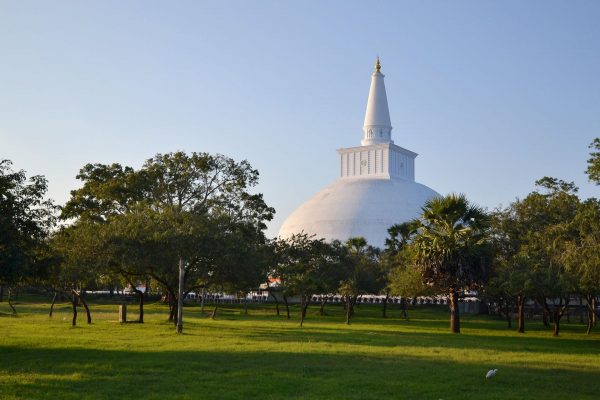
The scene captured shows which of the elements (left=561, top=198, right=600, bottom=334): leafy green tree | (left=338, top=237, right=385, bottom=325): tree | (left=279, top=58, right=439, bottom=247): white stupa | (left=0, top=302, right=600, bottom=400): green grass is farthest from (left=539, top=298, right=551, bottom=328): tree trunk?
(left=279, top=58, right=439, bottom=247): white stupa

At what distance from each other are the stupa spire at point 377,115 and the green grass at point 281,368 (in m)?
76.3

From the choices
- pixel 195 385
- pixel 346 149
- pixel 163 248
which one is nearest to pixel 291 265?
pixel 163 248

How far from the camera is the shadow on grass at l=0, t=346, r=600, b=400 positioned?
1449 cm

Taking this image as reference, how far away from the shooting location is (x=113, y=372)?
56.6 feet

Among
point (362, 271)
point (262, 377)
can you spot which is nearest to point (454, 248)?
point (262, 377)

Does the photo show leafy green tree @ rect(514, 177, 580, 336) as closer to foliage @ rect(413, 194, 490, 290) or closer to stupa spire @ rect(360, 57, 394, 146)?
foliage @ rect(413, 194, 490, 290)

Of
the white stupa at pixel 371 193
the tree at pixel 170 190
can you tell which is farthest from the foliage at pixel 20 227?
the white stupa at pixel 371 193

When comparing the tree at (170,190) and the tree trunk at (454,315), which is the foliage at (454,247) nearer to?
the tree trunk at (454,315)

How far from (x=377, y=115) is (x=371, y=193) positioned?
12.0 meters

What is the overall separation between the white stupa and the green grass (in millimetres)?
69681

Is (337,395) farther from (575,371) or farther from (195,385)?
(575,371)

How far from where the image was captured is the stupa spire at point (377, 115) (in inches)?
4043

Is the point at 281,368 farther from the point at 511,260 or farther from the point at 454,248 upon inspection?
the point at 511,260

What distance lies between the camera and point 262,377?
1653 centimetres
